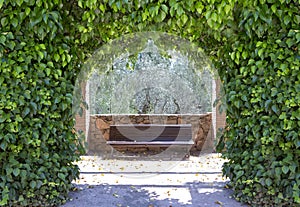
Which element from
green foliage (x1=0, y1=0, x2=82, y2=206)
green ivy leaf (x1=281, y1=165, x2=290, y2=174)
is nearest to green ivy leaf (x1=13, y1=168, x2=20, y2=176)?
green foliage (x1=0, y1=0, x2=82, y2=206)

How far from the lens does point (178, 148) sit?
6.55m

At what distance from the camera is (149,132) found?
6.49 meters

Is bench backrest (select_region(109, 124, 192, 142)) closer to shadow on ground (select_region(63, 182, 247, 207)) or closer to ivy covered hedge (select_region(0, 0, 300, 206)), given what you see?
shadow on ground (select_region(63, 182, 247, 207))

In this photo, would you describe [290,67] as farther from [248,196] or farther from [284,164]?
[248,196]

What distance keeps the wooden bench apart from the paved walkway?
700 millimetres

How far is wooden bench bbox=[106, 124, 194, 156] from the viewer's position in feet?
20.6

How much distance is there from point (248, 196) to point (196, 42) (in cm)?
194

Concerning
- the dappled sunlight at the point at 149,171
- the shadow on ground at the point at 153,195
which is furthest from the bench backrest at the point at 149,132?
the shadow on ground at the point at 153,195

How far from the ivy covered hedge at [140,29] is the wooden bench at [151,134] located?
3.18 meters

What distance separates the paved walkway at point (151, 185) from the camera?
328cm

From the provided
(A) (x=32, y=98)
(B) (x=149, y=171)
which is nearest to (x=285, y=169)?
(A) (x=32, y=98)

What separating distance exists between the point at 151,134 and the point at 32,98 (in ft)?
12.9

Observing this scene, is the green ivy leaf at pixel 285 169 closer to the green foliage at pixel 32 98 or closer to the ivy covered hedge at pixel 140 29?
the ivy covered hedge at pixel 140 29

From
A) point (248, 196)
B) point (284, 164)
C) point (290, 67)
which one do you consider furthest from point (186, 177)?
point (290, 67)
